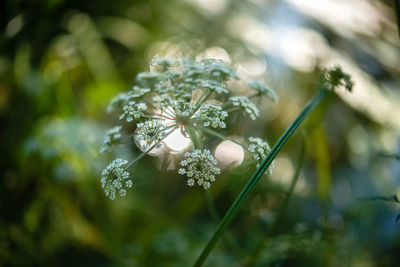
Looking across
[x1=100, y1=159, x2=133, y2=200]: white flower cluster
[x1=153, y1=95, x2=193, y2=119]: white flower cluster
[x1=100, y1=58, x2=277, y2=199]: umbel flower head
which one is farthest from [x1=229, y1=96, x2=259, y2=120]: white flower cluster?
[x1=100, y1=159, x2=133, y2=200]: white flower cluster

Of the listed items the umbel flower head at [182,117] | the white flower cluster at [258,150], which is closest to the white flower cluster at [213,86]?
the umbel flower head at [182,117]

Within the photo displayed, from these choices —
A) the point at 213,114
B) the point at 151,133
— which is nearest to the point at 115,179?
the point at 151,133

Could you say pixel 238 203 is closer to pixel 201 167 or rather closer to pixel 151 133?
pixel 201 167

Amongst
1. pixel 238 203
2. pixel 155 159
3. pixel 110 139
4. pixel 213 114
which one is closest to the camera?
pixel 238 203

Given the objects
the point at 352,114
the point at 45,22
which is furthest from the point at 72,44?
the point at 352,114

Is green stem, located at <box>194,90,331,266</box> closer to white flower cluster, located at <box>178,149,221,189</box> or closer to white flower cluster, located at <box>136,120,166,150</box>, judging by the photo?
white flower cluster, located at <box>178,149,221,189</box>

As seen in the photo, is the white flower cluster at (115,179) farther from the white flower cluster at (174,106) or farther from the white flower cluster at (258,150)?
the white flower cluster at (258,150)

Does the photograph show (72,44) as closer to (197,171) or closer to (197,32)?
(197,32)
